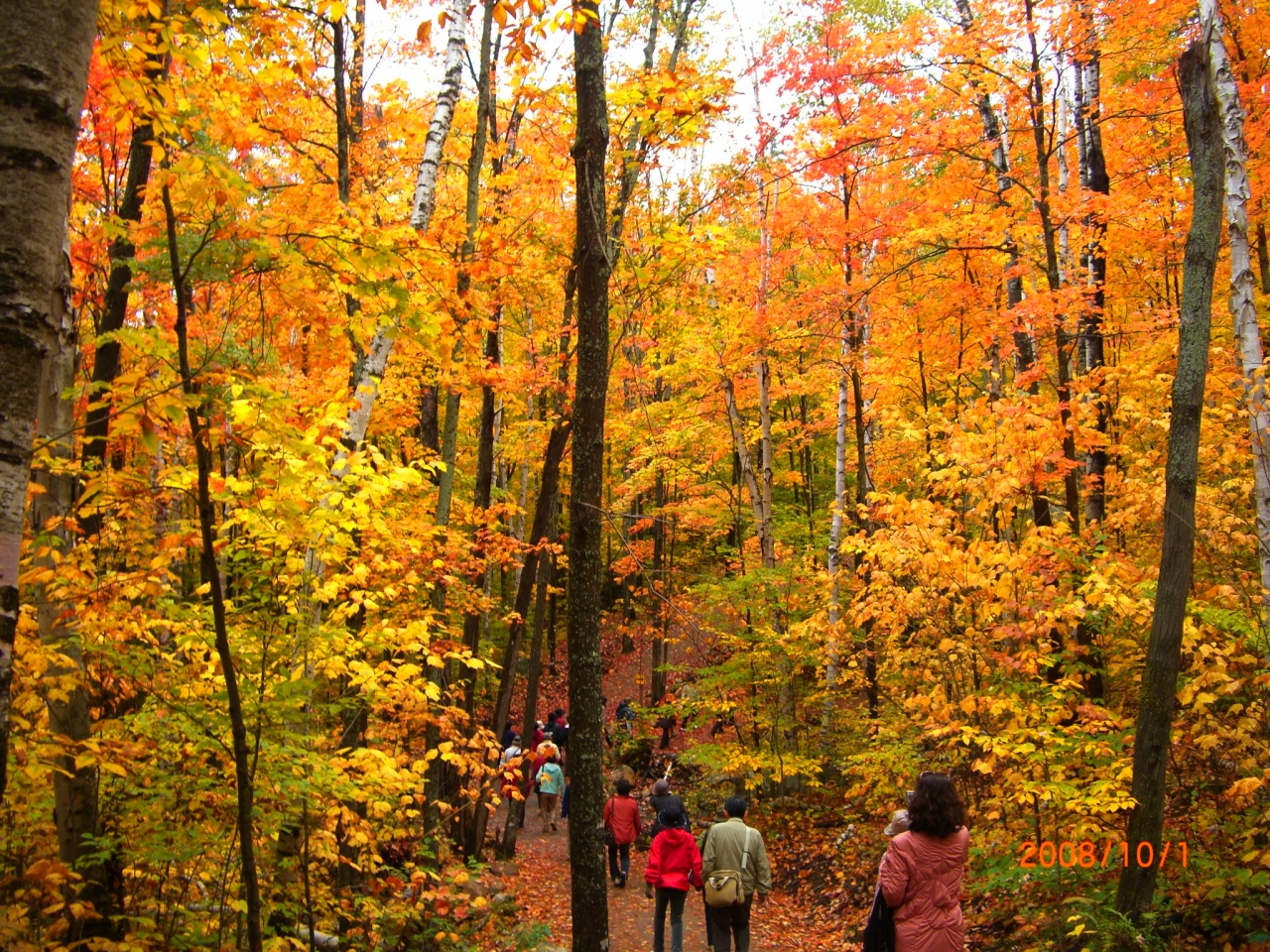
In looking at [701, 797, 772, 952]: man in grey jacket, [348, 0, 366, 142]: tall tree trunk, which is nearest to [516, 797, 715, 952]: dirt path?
[701, 797, 772, 952]: man in grey jacket

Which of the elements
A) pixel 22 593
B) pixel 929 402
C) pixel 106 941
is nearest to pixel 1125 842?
pixel 106 941

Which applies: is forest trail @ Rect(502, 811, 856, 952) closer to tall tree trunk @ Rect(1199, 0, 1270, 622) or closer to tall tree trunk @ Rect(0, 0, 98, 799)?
tall tree trunk @ Rect(1199, 0, 1270, 622)

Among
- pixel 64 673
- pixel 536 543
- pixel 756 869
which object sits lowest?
pixel 756 869

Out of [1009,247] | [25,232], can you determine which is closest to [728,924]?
[25,232]

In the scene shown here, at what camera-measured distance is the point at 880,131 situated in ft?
30.6

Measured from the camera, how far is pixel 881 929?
402 cm

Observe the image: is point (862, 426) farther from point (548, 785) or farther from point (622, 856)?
point (548, 785)

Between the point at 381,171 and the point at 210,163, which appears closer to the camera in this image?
the point at 210,163

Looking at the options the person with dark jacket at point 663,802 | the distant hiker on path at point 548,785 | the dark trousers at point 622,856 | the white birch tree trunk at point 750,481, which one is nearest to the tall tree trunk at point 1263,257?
the white birch tree trunk at point 750,481

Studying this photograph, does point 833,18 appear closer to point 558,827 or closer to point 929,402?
point 929,402

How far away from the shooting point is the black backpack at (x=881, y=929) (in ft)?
13.1

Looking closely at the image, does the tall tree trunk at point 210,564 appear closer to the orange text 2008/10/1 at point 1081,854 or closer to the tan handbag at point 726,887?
the tan handbag at point 726,887

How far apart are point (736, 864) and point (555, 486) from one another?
533 cm

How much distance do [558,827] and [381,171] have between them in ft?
40.2
